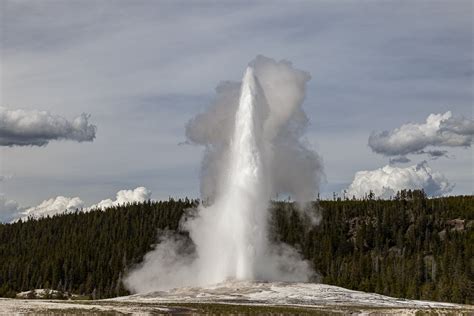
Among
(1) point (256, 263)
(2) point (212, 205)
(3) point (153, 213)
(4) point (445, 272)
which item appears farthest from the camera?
(3) point (153, 213)

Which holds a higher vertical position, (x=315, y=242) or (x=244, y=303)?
(x=315, y=242)

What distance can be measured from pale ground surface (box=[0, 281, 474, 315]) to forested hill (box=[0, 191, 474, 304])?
145 feet

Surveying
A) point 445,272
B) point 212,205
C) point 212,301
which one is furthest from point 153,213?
point 212,301

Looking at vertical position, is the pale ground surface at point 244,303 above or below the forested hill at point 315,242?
below

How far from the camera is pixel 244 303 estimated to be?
5500 centimetres

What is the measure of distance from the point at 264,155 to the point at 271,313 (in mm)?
32047

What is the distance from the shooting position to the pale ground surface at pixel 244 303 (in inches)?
1866

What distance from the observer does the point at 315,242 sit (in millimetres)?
149750

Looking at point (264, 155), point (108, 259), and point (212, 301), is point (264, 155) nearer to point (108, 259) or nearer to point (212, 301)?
point (212, 301)

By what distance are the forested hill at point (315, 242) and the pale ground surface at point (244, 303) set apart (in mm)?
44226

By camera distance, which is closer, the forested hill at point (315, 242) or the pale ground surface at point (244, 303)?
the pale ground surface at point (244, 303)

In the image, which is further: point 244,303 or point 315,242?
point 315,242

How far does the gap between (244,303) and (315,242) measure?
96.4 meters

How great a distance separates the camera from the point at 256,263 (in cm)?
7138
